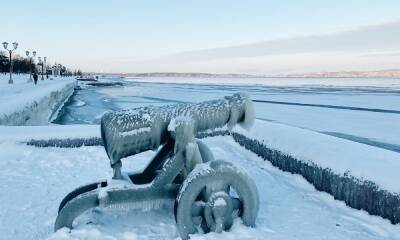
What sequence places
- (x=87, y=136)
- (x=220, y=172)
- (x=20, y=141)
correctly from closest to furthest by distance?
(x=220, y=172), (x=20, y=141), (x=87, y=136)

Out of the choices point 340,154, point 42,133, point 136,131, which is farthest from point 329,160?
point 42,133

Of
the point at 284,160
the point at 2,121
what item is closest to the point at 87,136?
the point at 2,121

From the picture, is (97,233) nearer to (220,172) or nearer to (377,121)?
(220,172)

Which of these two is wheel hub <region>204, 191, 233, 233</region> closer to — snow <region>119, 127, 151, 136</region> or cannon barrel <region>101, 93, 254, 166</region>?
cannon barrel <region>101, 93, 254, 166</region>

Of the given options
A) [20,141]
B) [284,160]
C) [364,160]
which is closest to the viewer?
[364,160]

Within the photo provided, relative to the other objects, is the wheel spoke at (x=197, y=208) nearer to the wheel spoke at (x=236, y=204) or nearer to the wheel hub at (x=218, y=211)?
the wheel hub at (x=218, y=211)

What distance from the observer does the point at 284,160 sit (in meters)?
5.93

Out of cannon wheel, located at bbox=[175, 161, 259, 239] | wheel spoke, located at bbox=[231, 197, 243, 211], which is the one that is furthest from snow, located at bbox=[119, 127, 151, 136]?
wheel spoke, located at bbox=[231, 197, 243, 211]

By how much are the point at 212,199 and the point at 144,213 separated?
3.24 feet

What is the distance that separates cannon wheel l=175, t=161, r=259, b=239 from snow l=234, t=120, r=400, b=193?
1391mm

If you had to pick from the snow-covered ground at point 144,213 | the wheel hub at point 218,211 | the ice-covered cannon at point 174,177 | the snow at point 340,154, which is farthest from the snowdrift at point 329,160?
the wheel hub at point 218,211

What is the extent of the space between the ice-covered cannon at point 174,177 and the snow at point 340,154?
4.54 feet

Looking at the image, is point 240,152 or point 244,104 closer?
point 244,104

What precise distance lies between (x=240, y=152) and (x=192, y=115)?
379 cm
